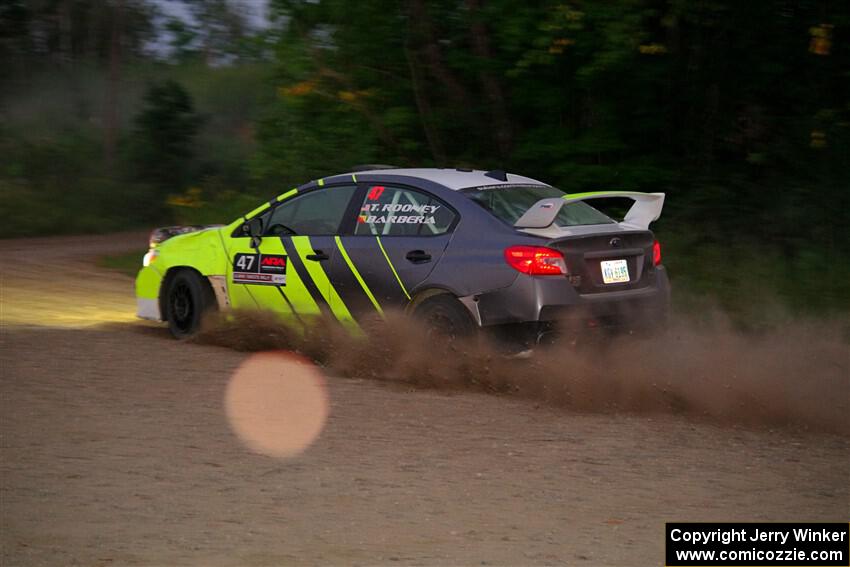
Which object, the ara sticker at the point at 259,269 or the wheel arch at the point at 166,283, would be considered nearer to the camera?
the ara sticker at the point at 259,269

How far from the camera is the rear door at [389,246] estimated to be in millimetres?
9328

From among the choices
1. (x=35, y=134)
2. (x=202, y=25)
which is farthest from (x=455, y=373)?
(x=202, y=25)

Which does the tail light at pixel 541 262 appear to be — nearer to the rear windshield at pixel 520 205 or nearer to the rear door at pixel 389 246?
the rear windshield at pixel 520 205

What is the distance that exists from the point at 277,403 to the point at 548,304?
6.58 feet

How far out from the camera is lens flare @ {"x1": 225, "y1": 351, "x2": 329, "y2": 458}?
7449 mm

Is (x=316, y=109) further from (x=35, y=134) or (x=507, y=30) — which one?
(x=35, y=134)

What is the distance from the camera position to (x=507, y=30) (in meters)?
15.4

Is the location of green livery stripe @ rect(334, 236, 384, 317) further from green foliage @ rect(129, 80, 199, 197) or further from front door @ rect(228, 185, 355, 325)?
green foliage @ rect(129, 80, 199, 197)

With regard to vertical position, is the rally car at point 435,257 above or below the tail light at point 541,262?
below

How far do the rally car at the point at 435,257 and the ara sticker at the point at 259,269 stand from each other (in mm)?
12

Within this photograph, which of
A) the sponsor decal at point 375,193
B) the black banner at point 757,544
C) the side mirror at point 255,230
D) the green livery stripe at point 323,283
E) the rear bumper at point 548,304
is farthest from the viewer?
the side mirror at point 255,230

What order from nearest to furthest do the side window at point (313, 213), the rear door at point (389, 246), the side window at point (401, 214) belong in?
the rear door at point (389, 246), the side window at point (401, 214), the side window at point (313, 213)

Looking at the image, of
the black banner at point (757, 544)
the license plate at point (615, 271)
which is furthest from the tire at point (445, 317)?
the black banner at point (757, 544)

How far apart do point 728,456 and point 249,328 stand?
15.1 ft
